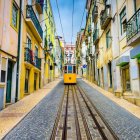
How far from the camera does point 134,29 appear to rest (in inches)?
356

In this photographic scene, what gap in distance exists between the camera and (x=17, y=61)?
11086 mm

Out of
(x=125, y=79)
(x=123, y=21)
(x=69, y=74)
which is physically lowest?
(x=125, y=79)

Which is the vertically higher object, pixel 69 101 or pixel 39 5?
pixel 39 5

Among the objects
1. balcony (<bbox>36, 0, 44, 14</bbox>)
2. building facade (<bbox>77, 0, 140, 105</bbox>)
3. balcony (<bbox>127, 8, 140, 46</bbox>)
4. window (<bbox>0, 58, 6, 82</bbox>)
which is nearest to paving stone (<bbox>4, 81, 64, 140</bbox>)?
window (<bbox>0, 58, 6, 82</bbox>)

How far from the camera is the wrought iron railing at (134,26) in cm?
862

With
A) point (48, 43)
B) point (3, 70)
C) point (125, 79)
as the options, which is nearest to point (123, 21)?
point (125, 79)

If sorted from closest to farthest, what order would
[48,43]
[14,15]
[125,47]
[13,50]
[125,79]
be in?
1. [13,50]
2. [14,15]
3. [125,47]
4. [125,79]
5. [48,43]

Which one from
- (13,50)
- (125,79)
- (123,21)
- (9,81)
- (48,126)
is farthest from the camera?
(125,79)

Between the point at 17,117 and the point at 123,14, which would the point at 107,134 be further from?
the point at 123,14

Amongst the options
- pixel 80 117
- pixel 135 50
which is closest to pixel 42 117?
pixel 80 117

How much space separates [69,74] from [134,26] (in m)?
16.0

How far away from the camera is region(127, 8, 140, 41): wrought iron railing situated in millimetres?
8617

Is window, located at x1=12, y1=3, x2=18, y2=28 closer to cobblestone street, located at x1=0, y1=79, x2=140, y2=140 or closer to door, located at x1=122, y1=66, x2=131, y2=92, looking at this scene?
cobblestone street, located at x1=0, y1=79, x2=140, y2=140

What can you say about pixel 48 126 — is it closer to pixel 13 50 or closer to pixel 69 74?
pixel 13 50
